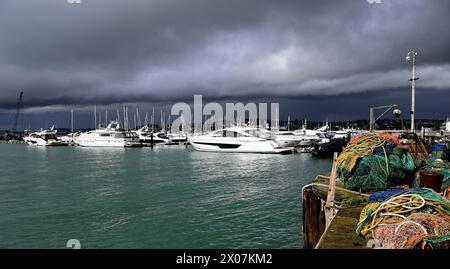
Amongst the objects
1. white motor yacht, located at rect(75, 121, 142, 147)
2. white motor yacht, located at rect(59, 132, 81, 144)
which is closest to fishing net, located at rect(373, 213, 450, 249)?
white motor yacht, located at rect(75, 121, 142, 147)

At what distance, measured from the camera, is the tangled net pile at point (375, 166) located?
838cm

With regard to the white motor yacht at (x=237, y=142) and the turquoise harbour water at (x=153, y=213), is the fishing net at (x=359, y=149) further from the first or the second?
the white motor yacht at (x=237, y=142)

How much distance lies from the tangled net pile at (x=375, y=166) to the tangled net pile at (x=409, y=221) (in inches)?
135

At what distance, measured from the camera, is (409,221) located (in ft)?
13.9

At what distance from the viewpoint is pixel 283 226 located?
12.3 meters

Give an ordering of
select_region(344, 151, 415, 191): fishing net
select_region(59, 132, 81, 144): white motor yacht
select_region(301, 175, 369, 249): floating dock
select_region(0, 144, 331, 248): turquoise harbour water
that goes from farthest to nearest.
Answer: select_region(59, 132, 81, 144): white motor yacht < select_region(0, 144, 331, 248): turquoise harbour water < select_region(344, 151, 415, 191): fishing net < select_region(301, 175, 369, 249): floating dock

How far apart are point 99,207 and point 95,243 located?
5.71 m

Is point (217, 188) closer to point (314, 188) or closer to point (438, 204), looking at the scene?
point (314, 188)

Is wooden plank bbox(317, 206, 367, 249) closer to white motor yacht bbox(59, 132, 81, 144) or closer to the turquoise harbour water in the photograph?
the turquoise harbour water

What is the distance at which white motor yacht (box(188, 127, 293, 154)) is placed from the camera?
5347cm

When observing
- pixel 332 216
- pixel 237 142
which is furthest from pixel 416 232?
pixel 237 142

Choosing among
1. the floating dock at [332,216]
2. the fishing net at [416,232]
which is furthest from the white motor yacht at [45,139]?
the fishing net at [416,232]

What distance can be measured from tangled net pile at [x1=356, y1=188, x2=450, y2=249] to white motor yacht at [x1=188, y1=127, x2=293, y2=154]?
159 ft

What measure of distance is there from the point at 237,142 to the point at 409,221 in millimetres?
49791
